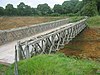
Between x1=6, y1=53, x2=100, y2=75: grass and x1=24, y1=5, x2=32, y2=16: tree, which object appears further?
x1=24, y1=5, x2=32, y2=16: tree

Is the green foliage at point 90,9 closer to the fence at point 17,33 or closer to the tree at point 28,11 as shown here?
the fence at point 17,33

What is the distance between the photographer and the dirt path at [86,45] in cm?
2366

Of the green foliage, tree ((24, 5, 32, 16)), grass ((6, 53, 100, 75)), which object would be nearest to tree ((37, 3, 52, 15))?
tree ((24, 5, 32, 16))

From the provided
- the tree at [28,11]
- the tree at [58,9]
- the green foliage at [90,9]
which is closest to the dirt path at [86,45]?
the green foliage at [90,9]

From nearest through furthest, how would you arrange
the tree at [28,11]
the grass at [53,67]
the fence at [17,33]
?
the grass at [53,67] → the fence at [17,33] → the tree at [28,11]

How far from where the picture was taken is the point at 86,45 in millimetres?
28375

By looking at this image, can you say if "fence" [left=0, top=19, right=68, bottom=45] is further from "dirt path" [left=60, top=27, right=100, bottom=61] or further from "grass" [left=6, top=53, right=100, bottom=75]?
"grass" [left=6, top=53, right=100, bottom=75]

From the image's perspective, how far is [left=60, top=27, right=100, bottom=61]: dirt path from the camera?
23.7 meters

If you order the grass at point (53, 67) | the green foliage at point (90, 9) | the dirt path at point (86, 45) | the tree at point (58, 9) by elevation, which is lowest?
the dirt path at point (86, 45)

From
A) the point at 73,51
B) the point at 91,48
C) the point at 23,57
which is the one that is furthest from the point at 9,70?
the point at 91,48

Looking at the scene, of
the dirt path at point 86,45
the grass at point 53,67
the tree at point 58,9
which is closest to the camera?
the grass at point 53,67

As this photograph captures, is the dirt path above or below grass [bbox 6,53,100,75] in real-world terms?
below

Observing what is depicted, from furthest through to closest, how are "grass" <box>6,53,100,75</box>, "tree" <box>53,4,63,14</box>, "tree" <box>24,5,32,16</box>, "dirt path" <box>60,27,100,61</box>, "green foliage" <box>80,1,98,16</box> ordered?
1. "tree" <box>24,5,32,16</box>
2. "tree" <box>53,4,63,14</box>
3. "green foliage" <box>80,1,98,16</box>
4. "dirt path" <box>60,27,100,61</box>
5. "grass" <box>6,53,100,75</box>

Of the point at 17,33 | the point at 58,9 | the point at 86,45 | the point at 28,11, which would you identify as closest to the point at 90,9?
the point at 86,45
